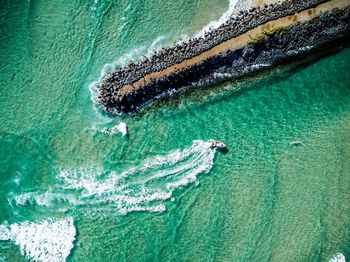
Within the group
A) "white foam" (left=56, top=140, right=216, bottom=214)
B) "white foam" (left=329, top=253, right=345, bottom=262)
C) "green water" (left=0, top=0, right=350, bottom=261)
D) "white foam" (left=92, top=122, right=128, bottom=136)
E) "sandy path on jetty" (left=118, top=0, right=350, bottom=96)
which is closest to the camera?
"sandy path on jetty" (left=118, top=0, right=350, bottom=96)

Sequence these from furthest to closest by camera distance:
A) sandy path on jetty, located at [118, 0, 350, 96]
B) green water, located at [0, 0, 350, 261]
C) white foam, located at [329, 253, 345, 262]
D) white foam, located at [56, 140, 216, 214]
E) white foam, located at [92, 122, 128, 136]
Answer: white foam, located at [329, 253, 345, 262] → white foam, located at [92, 122, 128, 136] → white foam, located at [56, 140, 216, 214] → green water, located at [0, 0, 350, 261] → sandy path on jetty, located at [118, 0, 350, 96]

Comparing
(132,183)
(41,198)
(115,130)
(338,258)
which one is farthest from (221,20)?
(338,258)

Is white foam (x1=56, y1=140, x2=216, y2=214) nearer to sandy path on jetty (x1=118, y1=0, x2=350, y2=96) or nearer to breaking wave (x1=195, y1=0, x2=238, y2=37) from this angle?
sandy path on jetty (x1=118, y1=0, x2=350, y2=96)

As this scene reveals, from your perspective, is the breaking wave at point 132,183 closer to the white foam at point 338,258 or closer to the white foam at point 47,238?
the white foam at point 47,238

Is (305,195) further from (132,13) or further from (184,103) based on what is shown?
(132,13)

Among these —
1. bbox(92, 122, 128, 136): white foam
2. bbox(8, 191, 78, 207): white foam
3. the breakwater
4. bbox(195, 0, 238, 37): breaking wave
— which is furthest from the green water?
the breakwater

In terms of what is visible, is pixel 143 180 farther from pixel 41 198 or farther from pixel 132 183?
pixel 41 198

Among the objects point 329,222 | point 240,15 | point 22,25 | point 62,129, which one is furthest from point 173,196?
point 22,25

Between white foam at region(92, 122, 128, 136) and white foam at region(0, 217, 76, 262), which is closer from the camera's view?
white foam at region(0, 217, 76, 262)
